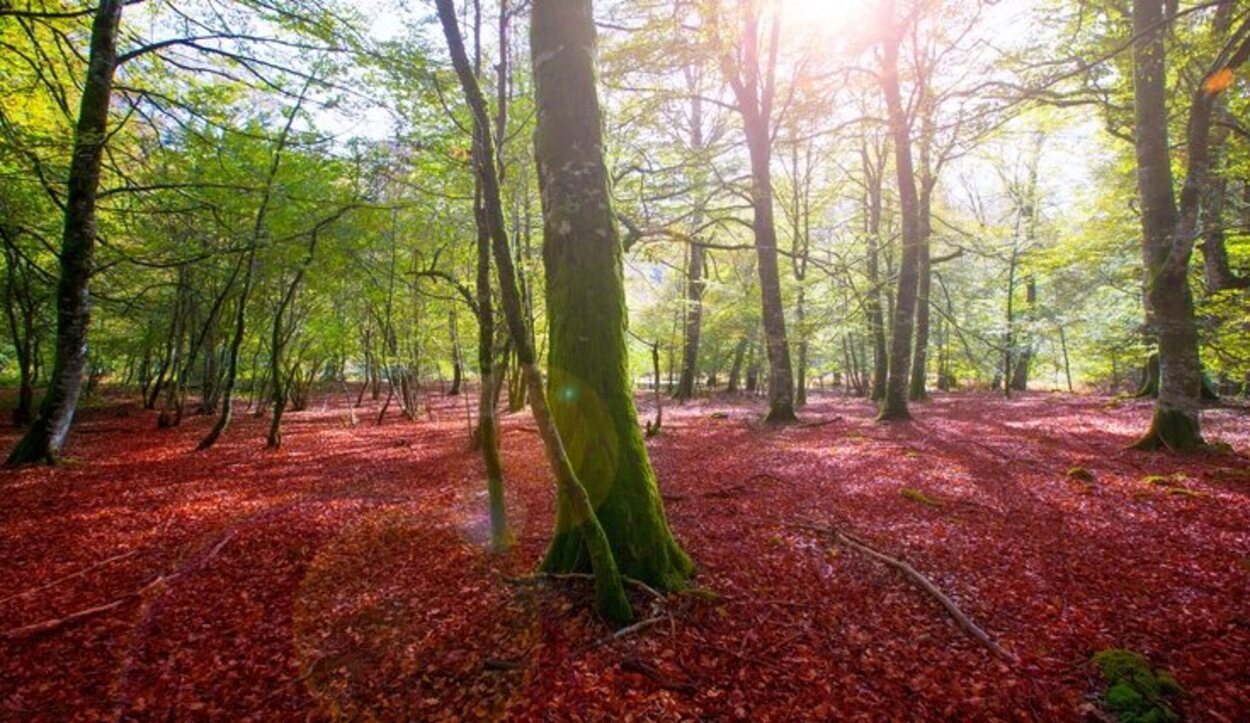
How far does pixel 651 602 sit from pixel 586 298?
2.26 meters

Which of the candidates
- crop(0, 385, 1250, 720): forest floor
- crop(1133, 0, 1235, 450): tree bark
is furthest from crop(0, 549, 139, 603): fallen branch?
crop(1133, 0, 1235, 450): tree bark

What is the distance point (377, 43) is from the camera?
767 centimetres

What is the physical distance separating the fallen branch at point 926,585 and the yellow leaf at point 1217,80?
7.82 meters

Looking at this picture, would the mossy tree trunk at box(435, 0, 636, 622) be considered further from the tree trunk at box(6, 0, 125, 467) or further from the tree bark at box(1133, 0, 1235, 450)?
the tree bark at box(1133, 0, 1235, 450)

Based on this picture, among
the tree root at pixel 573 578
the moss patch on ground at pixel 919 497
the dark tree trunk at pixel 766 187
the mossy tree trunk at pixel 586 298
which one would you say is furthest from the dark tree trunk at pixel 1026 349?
the tree root at pixel 573 578

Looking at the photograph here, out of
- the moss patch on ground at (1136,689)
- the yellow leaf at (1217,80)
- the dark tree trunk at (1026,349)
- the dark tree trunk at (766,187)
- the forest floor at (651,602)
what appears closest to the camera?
the moss patch on ground at (1136,689)

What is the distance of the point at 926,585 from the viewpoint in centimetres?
379

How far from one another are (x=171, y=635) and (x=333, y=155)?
9305mm

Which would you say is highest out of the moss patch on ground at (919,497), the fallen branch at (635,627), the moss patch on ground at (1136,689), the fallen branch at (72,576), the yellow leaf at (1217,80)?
the yellow leaf at (1217,80)

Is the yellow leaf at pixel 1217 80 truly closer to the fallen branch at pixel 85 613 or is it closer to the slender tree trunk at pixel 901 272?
the slender tree trunk at pixel 901 272

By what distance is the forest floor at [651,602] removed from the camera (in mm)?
2879

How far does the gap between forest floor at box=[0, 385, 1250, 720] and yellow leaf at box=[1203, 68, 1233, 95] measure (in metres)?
5.00

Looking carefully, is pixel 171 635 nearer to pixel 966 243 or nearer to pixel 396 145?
pixel 396 145

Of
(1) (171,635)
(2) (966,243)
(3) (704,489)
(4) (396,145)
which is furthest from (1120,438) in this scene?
(2) (966,243)
